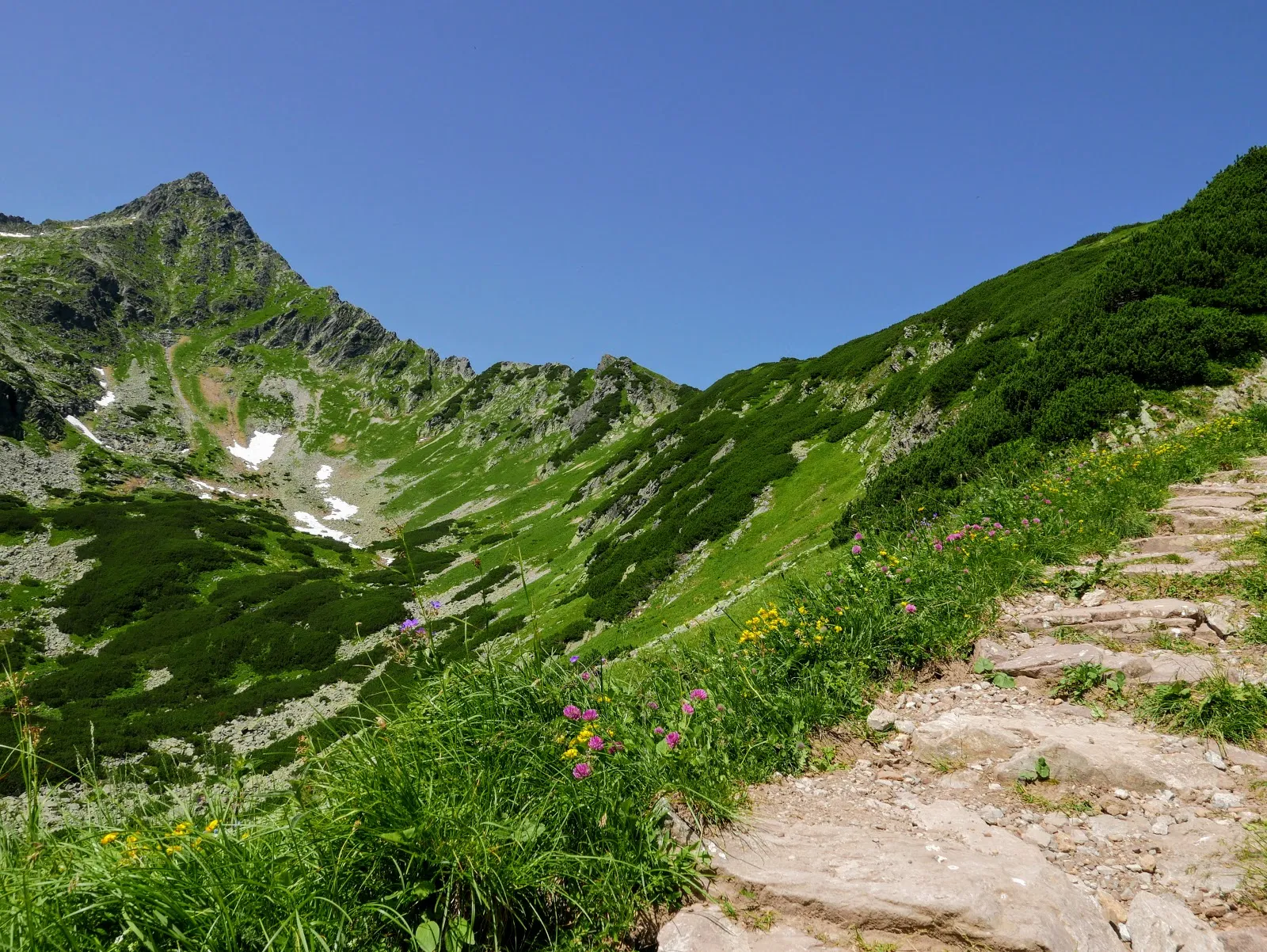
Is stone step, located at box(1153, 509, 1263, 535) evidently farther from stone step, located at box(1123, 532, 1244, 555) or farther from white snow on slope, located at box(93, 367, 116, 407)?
white snow on slope, located at box(93, 367, 116, 407)

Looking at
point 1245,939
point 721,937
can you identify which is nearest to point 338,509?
point 721,937

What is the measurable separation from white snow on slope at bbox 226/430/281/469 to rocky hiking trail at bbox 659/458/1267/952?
6741 inches

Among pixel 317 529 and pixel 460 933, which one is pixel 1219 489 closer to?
pixel 460 933

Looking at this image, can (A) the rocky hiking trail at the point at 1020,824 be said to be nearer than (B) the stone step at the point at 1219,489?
Yes

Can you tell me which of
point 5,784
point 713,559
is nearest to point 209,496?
point 5,784

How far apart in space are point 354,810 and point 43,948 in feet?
4.58

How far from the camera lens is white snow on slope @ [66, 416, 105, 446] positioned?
127 meters

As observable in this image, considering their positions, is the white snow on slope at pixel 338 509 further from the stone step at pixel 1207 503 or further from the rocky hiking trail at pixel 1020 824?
the rocky hiking trail at pixel 1020 824

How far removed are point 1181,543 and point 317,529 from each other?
121m

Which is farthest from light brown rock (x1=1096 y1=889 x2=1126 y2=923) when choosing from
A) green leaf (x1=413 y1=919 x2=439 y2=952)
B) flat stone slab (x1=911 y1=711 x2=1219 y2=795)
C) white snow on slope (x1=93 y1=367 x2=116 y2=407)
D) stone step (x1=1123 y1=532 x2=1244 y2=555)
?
white snow on slope (x1=93 y1=367 x2=116 y2=407)

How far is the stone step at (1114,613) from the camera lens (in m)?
6.61

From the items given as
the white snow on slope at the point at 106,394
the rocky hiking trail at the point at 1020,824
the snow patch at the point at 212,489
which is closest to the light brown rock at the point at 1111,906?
the rocky hiking trail at the point at 1020,824

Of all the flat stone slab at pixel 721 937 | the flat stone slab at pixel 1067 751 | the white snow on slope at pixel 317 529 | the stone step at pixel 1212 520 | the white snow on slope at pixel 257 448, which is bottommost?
the flat stone slab at pixel 1067 751

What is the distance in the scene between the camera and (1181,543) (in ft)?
27.9
